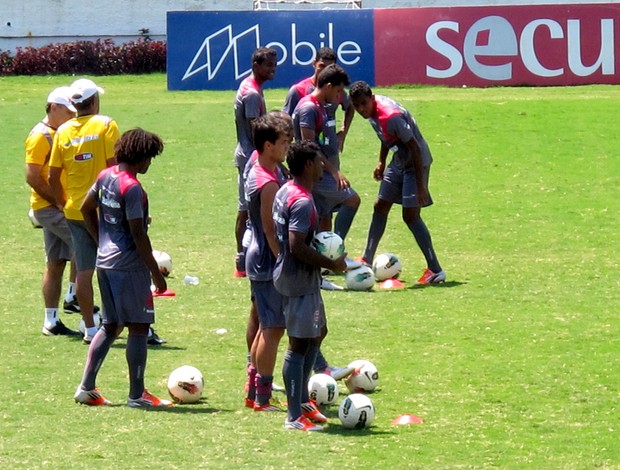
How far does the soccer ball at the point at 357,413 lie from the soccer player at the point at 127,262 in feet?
4.51

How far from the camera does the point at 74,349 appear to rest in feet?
34.4

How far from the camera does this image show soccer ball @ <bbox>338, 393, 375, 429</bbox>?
802 cm

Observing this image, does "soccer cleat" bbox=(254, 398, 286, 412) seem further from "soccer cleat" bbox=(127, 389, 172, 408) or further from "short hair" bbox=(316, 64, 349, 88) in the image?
"short hair" bbox=(316, 64, 349, 88)

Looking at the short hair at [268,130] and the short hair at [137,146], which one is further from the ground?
the short hair at [268,130]

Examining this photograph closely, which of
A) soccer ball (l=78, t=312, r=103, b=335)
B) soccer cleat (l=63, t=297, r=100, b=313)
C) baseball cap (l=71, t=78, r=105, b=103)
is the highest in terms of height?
baseball cap (l=71, t=78, r=105, b=103)

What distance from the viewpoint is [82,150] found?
10039mm

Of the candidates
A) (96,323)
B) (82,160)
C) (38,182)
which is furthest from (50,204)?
(96,323)

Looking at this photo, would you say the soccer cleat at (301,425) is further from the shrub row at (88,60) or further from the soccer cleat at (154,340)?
the shrub row at (88,60)

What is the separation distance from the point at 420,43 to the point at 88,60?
12866mm

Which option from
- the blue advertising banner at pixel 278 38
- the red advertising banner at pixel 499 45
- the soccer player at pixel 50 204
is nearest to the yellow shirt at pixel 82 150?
the soccer player at pixel 50 204

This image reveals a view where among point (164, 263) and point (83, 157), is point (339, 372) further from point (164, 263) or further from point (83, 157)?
point (164, 263)

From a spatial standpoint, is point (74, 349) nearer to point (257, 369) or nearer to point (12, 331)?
point (12, 331)

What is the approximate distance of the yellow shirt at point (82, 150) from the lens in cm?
1000

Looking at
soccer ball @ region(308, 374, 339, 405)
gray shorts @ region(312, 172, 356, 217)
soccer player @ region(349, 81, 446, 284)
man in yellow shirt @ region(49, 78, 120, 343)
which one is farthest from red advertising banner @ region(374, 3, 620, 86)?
soccer ball @ region(308, 374, 339, 405)
